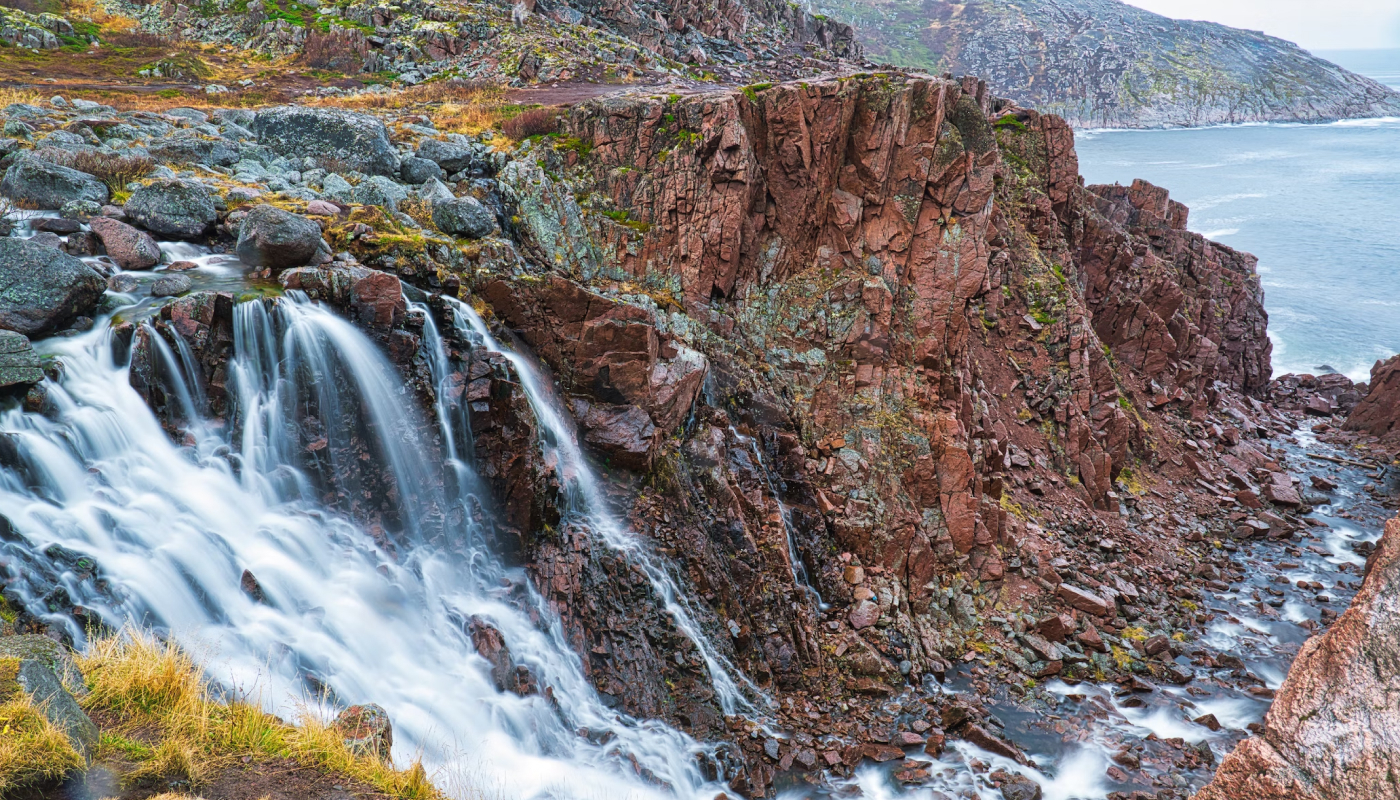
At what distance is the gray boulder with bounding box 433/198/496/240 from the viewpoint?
17.1 m

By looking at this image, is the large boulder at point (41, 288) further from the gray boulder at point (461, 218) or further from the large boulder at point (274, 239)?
the gray boulder at point (461, 218)

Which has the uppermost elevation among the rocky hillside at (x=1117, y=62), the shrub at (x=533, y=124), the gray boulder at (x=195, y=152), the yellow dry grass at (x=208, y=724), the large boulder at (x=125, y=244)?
the rocky hillside at (x=1117, y=62)

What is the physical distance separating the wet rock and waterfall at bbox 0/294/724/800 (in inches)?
31.2

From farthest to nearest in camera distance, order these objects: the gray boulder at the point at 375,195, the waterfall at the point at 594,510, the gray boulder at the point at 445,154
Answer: the gray boulder at the point at 445,154 → the gray boulder at the point at 375,195 → the waterfall at the point at 594,510

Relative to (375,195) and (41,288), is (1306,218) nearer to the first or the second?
(375,195)

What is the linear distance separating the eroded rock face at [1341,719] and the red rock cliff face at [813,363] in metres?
10.0

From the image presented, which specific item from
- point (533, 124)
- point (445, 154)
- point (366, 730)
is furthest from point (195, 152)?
point (366, 730)

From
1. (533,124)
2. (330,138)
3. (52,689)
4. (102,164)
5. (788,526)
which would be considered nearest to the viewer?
(52,689)

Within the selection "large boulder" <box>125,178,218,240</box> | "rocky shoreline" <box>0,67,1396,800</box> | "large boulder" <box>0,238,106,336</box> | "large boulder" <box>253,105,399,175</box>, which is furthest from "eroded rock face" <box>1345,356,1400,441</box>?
"large boulder" <box>0,238,106,336</box>

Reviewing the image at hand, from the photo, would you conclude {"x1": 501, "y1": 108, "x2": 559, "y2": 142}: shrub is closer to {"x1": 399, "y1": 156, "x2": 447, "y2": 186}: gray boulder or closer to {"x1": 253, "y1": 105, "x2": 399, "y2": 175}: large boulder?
{"x1": 399, "y1": 156, "x2": 447, "y2": 186}: gray boulder

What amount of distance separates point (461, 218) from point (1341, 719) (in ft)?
56.5

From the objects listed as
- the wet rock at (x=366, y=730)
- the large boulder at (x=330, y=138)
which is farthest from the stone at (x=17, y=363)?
the large boulder at (x=330, y=138)

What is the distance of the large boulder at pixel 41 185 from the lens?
14.1 metres

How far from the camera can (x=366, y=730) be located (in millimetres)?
7863
